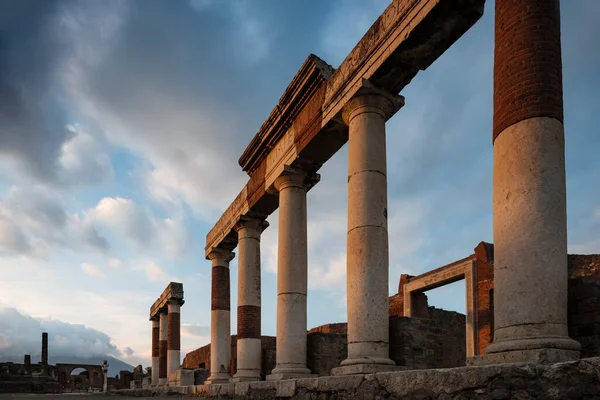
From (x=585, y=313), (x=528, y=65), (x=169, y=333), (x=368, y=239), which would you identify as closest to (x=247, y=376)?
(x=368, y=239)

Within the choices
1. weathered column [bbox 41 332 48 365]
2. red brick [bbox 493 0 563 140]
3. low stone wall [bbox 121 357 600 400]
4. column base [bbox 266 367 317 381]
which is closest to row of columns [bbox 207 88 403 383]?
column base [bbox 266 367 317 381]

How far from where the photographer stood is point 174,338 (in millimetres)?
25516

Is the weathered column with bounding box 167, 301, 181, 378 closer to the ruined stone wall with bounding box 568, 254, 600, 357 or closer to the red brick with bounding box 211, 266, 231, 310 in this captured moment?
the red brick with bounding box 211, 266, 231, 310

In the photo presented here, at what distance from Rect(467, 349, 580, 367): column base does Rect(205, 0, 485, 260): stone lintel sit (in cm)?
467

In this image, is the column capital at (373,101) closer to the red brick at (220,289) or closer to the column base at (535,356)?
the column base at (535,356)

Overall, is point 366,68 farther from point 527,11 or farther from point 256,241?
point 256,241

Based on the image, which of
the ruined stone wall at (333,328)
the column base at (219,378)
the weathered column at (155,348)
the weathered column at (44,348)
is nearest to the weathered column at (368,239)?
the column base at (219,378)

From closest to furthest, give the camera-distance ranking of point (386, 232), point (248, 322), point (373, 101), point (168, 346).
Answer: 1. point (386, 232)
2. point (373, 101)
3. point (248, 322)
4. point (168, 346)

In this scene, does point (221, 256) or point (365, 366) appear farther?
point (221, 256)

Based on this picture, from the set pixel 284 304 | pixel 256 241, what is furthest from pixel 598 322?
pixel 256 241

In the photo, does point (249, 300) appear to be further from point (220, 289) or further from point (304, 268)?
point (304, 268)

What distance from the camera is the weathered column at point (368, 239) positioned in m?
8.24

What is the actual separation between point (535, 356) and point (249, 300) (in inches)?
419

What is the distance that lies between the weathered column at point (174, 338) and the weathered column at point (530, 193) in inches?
853
